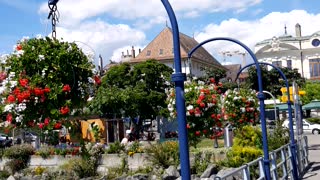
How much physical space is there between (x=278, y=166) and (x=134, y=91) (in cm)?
3288

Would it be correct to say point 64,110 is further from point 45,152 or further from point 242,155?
point 45,152

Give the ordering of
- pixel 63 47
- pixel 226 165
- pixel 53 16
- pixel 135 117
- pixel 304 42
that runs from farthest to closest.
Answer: pixel 304 42, pixel 135 117, pixel 226 165, pixel 63 47, pixel 53 16

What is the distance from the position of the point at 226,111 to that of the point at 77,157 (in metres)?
8.67

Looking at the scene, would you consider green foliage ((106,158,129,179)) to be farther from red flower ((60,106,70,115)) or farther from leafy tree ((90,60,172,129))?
leafy tree ((90,60,172,129))

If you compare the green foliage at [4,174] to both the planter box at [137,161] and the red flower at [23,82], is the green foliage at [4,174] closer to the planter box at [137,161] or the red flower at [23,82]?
the planter box at [137,161]

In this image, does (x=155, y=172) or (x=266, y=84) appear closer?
(x=155, y=172)

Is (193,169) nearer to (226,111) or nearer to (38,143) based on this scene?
(226,111)

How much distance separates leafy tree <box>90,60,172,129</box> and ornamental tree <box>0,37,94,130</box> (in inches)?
1285

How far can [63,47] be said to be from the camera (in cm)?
948

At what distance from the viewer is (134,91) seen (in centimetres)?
4634

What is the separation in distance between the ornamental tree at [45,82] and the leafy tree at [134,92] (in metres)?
32.6

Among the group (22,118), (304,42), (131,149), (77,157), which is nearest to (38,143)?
(77,157)

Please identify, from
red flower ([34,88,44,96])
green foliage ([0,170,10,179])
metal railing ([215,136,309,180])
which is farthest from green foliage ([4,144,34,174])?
red flower ([34,88,44,96])

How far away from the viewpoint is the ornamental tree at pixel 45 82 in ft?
30.5
